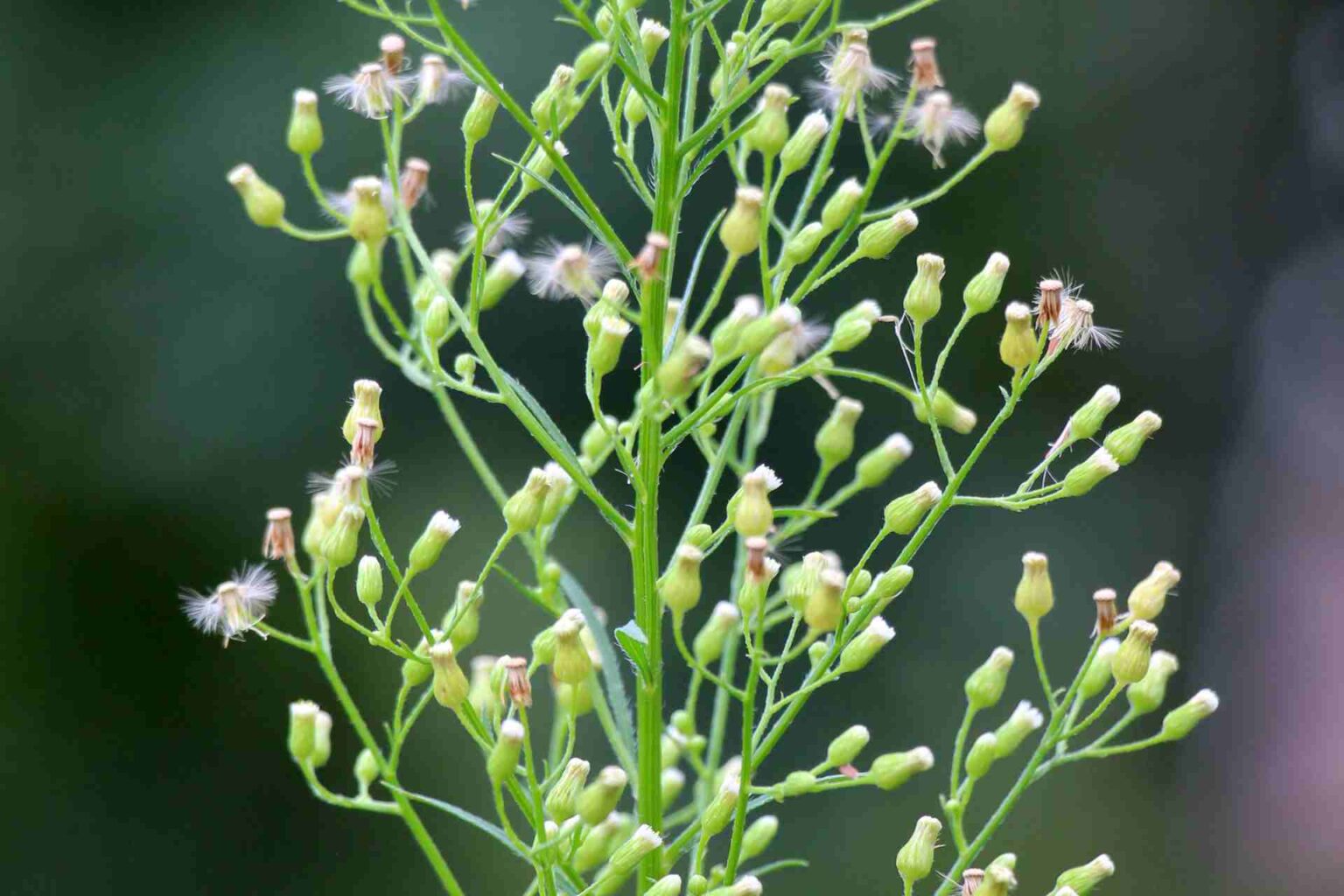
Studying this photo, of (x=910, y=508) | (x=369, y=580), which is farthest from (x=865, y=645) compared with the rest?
(x=369, y=580)

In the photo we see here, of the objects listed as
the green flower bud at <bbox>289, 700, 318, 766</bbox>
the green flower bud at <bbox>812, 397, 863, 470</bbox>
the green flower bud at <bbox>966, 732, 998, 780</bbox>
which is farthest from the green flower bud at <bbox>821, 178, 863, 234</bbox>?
the green flower bud at <bbox>289, 700, 318, 766</bbox>

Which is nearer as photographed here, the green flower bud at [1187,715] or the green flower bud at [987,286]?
the green flower bud at [987,286]

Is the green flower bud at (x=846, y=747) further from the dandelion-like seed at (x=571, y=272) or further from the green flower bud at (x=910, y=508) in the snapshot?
the dandelion-like seed at (x=571, y=272)

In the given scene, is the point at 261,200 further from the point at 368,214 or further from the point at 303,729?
the point at 303,729

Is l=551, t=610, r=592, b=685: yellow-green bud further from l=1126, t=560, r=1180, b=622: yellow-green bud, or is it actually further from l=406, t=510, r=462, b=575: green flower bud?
l=1126, t=560, r=1180, b=622: yellow-green bud

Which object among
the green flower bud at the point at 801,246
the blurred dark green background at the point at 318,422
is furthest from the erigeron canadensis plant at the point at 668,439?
the blurred dark green background at the point at 318,422

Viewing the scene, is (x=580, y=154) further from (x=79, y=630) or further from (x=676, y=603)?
(x=676, y=603)

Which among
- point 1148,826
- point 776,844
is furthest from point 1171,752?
point 776,844
